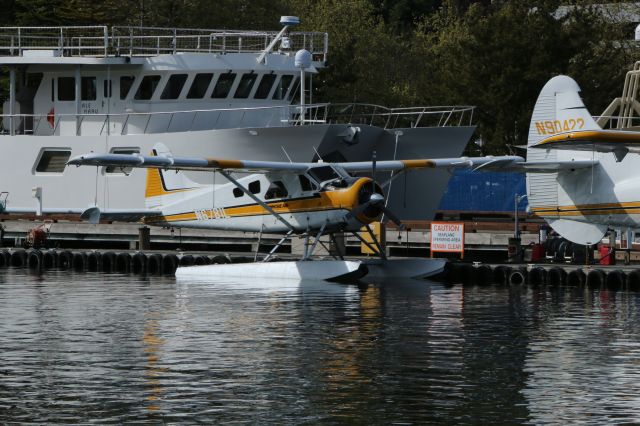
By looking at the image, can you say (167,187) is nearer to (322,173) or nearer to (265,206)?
(265,206)

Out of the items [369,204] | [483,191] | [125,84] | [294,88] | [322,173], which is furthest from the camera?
[483,191]

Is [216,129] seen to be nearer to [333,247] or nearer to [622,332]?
[333,247]

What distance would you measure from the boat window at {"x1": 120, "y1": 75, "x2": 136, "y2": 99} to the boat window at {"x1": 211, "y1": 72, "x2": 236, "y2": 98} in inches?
93.8

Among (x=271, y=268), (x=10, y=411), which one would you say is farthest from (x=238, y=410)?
→ (x=271, y=268)

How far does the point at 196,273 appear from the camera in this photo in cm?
3009

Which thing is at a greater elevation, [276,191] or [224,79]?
[224,79]

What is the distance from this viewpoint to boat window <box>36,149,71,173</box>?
124ft

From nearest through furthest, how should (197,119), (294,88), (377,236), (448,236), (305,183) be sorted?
(305,183)
(448,236)
(377,236)
(197,119)
(294,88)

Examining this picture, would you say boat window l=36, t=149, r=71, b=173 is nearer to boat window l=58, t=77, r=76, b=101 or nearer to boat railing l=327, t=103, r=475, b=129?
boat window l=58, t=77, r=76, b=101

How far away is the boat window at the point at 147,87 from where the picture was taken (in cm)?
3741

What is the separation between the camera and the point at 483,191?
4400 centimetres

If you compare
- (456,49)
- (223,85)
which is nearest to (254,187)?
(223,85)

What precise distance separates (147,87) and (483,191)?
12.5 meters

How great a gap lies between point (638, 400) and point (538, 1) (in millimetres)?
40123
